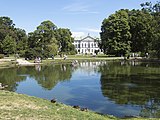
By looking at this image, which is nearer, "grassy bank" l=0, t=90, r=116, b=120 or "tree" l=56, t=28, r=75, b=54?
"grassy bank" l=0, t=90, r=116, b=120

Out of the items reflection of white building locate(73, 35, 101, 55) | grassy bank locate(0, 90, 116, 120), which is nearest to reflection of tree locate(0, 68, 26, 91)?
grassy bank locate(0, 90, 116, 120)

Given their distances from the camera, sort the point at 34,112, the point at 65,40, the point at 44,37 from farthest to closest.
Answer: the point at 65,40, the point at 44,37, the point at 34,112

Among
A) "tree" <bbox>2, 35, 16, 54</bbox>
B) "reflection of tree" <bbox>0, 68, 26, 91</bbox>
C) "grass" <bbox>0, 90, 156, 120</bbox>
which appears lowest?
"reflection of tree" <bbox>0, 68, 26, 91</bbox>

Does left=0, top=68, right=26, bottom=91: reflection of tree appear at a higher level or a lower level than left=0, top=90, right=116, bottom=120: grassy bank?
lower

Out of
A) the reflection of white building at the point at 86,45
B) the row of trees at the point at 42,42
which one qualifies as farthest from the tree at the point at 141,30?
the reflection of white building at the point at 86,45

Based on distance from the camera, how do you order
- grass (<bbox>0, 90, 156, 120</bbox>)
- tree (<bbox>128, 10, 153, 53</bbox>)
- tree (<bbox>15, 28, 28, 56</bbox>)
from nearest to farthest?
grass (<bbox>0, 90, 156, 120</bbox>), tree (<bbox>128, 10, 153, 53</bbox>), tree (<bbox>15, 28, 28, 56</bbox>)

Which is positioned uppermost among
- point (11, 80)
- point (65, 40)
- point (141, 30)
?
point (141, 30)

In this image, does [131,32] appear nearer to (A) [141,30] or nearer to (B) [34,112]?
(A) [141,30]

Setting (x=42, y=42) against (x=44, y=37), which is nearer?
(x=42, y=42)

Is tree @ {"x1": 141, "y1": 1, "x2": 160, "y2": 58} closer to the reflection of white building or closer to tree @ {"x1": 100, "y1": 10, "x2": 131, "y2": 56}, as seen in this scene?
tree @ {"x1": 100, "y1": 10, "x2": 131, "y2": 56}

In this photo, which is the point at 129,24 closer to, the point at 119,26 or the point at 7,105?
the point at 119,26

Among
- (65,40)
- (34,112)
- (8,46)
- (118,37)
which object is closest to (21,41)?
(65,40)

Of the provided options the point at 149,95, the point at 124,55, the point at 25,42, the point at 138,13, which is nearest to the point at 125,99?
the point at 149,95

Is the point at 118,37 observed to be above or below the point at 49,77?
above
